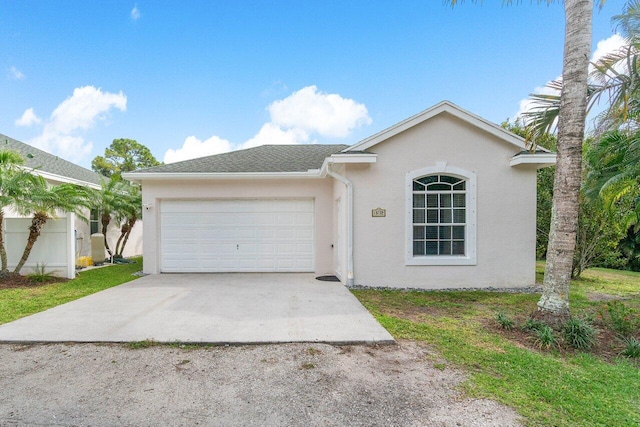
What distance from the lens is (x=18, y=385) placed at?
3396 mm

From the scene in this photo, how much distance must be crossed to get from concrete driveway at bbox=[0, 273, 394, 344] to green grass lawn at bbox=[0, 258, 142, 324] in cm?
47

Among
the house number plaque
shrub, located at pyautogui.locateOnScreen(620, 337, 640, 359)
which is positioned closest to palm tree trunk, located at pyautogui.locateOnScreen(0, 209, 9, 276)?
the house number plaque

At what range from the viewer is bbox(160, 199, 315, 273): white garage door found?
10.4 m

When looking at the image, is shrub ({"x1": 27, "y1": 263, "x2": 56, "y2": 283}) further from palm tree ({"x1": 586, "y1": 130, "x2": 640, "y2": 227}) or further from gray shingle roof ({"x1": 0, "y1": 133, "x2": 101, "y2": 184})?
palm tree ({"x1": 586, "y1": 130, "x2": 640, "y2": 227})

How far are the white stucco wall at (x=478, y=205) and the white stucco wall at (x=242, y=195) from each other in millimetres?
1916

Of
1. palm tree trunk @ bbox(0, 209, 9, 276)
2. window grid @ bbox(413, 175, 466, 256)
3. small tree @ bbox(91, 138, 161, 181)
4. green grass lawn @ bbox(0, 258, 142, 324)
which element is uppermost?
small tree @ bbox(91, 138, 161, 181)

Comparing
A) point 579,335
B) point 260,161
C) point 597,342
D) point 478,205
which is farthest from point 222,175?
point 597,342

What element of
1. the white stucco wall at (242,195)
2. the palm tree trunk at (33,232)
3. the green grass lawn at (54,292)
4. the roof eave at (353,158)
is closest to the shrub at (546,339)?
the roof eave at (353,158)

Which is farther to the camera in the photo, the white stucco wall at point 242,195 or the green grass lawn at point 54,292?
the white stucco wall at point 242,195

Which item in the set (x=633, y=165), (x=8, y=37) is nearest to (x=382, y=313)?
(x=633, y=165)

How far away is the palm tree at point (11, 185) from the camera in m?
8.52

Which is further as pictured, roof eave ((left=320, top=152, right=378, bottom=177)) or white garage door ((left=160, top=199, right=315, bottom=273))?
white garage door ((left=160, top=199, right=315, bottom=273))

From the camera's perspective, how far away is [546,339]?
453cm

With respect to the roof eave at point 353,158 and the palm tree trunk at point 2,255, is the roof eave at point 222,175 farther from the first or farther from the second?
the palm tree trunk at point 2,255
